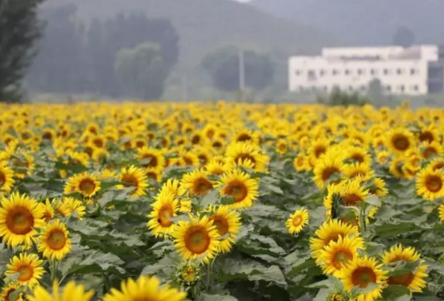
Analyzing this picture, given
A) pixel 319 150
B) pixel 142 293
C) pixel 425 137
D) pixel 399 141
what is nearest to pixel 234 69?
pixel 425 137

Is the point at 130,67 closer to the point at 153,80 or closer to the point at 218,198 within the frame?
the point at 153,80

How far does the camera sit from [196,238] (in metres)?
A: 2.89

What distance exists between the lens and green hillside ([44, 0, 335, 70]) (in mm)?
144000

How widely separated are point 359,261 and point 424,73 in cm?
11002

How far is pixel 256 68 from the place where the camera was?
116 metres

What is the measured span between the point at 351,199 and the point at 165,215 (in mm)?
715

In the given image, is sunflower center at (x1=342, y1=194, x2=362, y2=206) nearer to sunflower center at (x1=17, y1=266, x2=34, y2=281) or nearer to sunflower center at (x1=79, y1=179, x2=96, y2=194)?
sunflower center at (x1=17, y1=266, x2=34, y2=281)

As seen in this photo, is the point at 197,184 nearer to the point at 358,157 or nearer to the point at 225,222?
the point at 225,222

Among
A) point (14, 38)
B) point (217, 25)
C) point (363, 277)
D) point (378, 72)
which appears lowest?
point (363, 277)

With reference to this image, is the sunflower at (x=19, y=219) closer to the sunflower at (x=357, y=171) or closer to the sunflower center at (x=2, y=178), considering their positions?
the sunflower center at (x=2, y=178)

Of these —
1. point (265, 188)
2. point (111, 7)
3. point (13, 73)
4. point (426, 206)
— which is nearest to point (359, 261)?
point (265, 188)

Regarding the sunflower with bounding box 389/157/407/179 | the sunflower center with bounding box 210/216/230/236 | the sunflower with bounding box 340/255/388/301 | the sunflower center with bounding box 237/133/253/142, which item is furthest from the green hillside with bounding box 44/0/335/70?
the sunflower with bounding box 340/255/388/301

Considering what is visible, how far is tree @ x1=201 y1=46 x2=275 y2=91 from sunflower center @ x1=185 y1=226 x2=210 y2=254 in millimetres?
107262

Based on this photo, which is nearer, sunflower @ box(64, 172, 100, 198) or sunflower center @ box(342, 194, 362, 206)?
sunflower center @ box(342, 194, 362, 206)
